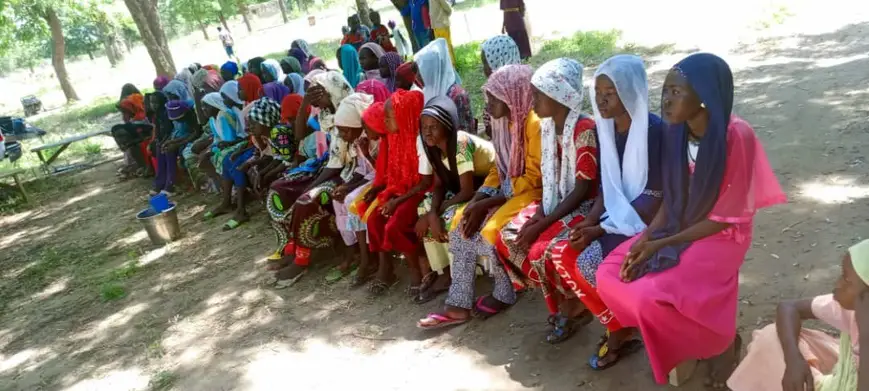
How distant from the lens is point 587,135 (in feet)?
9.41

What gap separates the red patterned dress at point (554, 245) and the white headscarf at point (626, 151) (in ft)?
0.31

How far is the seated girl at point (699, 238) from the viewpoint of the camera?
2211 millimetres

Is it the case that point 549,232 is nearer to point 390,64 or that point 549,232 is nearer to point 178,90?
point 390,64

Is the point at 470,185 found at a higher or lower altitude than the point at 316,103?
lower

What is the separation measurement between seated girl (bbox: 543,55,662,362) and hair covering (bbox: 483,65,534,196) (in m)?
0.58

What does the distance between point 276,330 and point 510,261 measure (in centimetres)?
180

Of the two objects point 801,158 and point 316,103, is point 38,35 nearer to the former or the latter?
point 316,103

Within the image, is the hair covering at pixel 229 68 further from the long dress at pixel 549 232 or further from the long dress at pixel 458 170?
the long dress at pixel 549 232

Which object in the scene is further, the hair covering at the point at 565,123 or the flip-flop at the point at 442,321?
the flip-flop at the point at 442,321

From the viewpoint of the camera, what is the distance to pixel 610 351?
2721 mm

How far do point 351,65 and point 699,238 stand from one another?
5.31 metres

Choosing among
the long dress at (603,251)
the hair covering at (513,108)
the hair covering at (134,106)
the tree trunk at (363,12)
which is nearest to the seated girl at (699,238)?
the long dress at (603,251)

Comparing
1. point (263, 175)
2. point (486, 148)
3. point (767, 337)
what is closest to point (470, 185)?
point (486, 148)

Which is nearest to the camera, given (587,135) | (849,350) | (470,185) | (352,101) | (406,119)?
(849,350)
